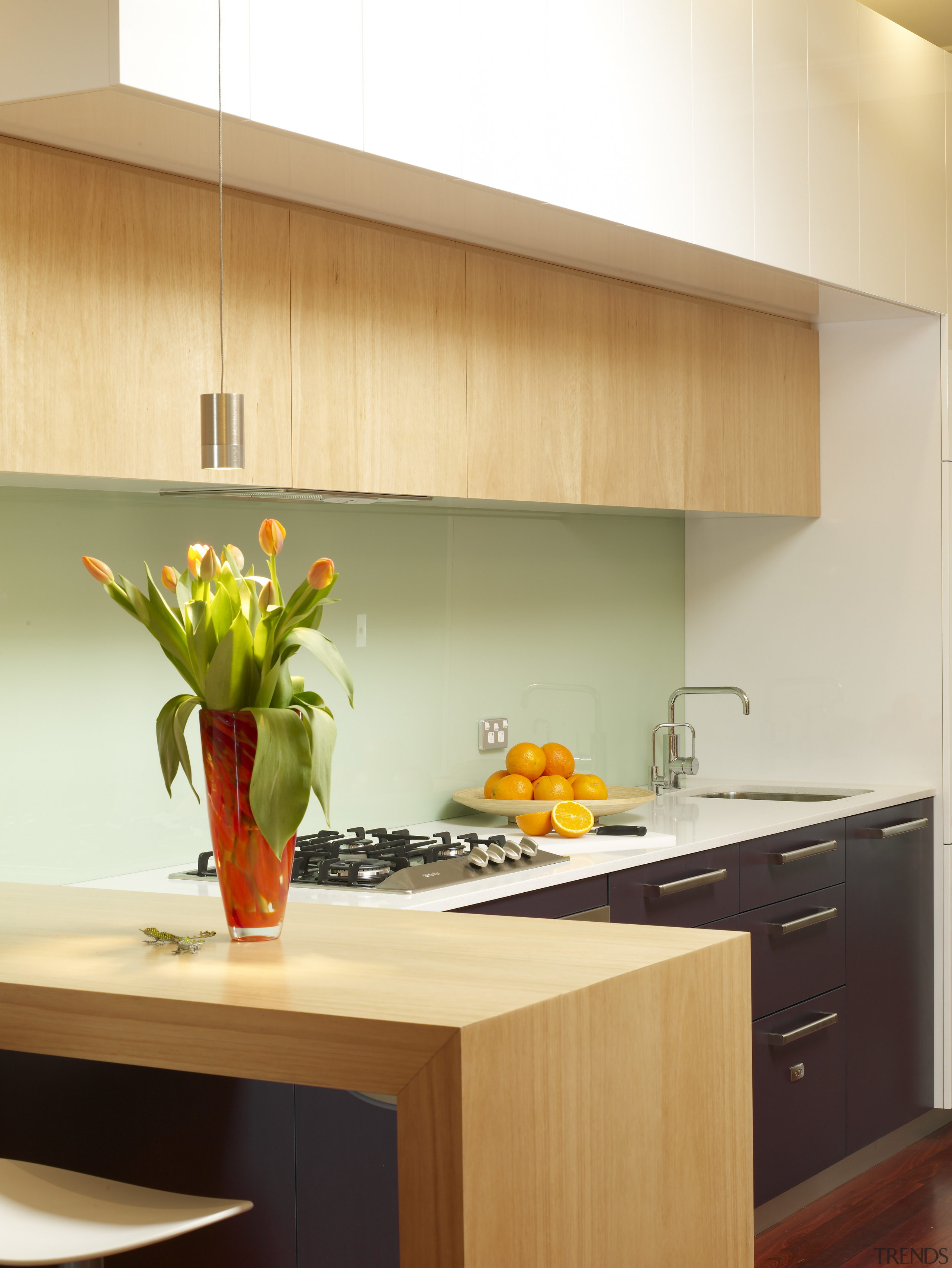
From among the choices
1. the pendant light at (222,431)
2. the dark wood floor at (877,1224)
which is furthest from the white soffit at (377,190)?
the dark wood floor at (877,1224)

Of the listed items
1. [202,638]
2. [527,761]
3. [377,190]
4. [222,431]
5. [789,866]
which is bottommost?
[789,866]

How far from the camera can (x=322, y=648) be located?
1580 mm

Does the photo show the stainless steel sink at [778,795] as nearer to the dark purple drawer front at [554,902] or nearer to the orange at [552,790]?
the orange at [552,790]

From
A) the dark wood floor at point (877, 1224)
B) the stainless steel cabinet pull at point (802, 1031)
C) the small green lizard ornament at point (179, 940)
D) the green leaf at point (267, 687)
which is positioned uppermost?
the green leaf at point (267, 687)

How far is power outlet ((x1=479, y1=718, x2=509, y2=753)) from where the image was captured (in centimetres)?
362

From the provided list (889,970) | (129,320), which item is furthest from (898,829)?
(129,320)

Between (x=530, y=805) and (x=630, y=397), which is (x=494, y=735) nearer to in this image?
(x=530, y=805)

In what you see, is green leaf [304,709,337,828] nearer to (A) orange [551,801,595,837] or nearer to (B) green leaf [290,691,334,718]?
(B) green leaf [290,691,334,718]

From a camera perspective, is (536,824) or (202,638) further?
(536,824)

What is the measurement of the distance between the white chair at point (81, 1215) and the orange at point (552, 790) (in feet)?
6.87

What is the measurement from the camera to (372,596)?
330 cm

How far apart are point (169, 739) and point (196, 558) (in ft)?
0.66

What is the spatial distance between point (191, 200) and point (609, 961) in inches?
60.9

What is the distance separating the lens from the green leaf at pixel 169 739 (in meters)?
1.61
